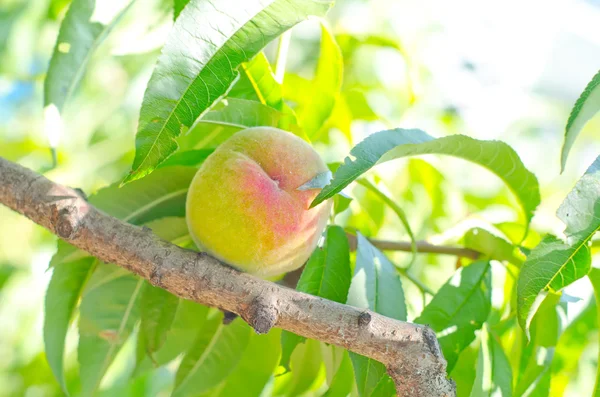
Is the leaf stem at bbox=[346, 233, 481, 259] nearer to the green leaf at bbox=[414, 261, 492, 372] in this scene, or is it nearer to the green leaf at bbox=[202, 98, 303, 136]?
the green leaf at bbox=[414, 261, 492, 372]

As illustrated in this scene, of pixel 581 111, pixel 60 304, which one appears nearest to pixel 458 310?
pixel 581 111

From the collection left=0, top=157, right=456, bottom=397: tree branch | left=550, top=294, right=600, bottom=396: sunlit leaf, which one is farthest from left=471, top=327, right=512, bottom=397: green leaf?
left=550, top=294, right=600, bottom=396: sunlit leaf

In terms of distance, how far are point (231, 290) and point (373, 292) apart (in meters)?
0.20

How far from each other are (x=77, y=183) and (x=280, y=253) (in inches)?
27.8

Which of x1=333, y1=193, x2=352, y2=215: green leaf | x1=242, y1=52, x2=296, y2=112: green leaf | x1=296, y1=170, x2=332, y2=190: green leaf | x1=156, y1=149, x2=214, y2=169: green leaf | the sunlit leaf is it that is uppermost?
x1=242, y1=52, x2=296, y2=112: green leaf

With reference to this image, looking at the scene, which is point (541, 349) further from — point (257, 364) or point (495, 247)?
point (257, 364)

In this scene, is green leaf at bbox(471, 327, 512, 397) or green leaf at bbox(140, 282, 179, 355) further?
green leaf at bbox(140, 282, 179, 355)

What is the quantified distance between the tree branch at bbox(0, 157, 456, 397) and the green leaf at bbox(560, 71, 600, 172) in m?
0.24

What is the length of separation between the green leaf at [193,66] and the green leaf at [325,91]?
0.30 m

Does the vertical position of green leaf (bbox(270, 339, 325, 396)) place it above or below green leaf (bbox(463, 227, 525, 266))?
below

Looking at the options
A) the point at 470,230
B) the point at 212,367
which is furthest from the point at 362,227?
the point at 212,367

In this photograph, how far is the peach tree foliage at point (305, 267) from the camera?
0.60m

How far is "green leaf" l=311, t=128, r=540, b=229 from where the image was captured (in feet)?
1.99

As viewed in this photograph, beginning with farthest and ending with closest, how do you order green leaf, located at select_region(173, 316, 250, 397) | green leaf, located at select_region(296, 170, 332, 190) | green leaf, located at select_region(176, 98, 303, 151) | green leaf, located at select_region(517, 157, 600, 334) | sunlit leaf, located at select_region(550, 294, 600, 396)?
sunlit leaf, located at select_region(550, 294, 600, 396) → green leaf, located at select_region(173, 316, 250, 397) → green leaf, located at select_region(176, 98, 303, 151) → green leaf, located at select_region(296, 170, 332, 190) → green leaf, located at select_region(517, 157, 600, 334)
